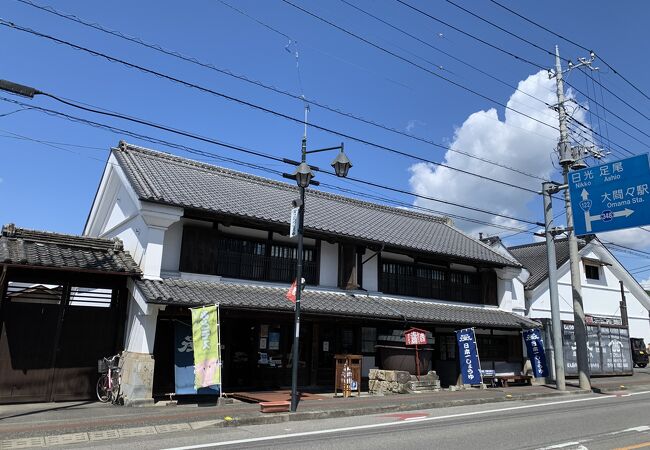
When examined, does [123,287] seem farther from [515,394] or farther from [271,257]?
[515,394]

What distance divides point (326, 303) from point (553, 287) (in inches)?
353

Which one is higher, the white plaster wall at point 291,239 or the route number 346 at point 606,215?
the route number 346 at point 606,215

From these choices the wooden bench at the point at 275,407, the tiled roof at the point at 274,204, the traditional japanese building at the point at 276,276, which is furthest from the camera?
the tiled roof at the point at 274,204

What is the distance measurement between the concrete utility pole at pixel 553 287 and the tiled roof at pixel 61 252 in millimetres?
14761

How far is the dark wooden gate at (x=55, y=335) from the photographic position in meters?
12.3

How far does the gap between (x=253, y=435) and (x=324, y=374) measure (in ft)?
28.3

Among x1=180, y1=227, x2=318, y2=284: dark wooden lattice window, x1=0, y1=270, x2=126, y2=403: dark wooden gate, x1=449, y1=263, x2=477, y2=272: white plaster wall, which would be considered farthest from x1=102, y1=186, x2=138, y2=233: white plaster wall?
x1=449, y1=263, x2=477, y2=272: white plaster wall

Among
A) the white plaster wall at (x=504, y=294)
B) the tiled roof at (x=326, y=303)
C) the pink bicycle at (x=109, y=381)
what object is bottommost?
the pink bicycle at (x=109, y=381)

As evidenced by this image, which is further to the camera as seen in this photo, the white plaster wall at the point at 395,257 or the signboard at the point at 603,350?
the signboard at the point at 603,350

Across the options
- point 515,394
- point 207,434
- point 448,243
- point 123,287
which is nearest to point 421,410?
point 515,394

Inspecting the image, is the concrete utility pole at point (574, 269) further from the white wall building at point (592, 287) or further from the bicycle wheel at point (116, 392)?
the bicycle wheel at point (116, 392)

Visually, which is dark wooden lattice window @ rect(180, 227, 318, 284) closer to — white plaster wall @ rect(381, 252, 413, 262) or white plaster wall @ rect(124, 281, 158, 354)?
white plaster wall @ rect(124, 281, 158, 354)

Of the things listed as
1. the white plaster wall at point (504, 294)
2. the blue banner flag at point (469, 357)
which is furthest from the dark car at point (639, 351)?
the blue banner flag at point (469, 357)

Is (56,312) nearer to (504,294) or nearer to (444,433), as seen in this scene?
(444,433)
